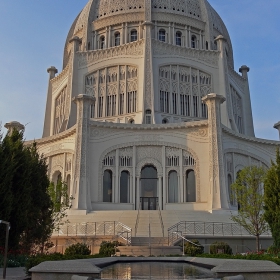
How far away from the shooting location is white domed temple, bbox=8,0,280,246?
3397 centimetres

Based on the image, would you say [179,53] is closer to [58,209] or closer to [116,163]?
[116,163]

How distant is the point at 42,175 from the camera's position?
1970cm

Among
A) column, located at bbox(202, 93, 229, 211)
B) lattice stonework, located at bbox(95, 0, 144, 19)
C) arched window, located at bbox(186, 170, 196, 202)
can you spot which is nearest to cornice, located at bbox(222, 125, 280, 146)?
column, located at bbox(202, 93, 229, 211)

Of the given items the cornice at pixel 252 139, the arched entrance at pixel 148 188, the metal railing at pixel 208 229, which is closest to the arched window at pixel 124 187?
the arched entrance at pixel 148 188

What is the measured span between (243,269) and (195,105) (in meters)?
35.4

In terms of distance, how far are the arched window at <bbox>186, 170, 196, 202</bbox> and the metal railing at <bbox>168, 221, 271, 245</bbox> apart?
22.2ft

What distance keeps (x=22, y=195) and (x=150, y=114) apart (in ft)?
80.7

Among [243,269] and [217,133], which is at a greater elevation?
[217,133]

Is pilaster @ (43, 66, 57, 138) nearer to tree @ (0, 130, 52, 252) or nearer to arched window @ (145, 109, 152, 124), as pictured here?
arched window @ (145, 109, 152, 124)

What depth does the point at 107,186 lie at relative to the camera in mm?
34906

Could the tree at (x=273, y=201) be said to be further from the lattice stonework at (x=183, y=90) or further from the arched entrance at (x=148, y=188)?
the lattice stonework at (x=183, y=90)

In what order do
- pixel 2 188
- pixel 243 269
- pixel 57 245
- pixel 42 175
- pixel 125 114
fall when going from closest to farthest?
1. pixel 243 269
2. pixel 2 188
3. pixel 42 175
4. pixel 57 245
5. pixel 125 114

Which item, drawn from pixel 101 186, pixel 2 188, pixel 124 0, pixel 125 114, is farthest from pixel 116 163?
pixel 124 0

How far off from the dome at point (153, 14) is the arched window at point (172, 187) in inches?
814
